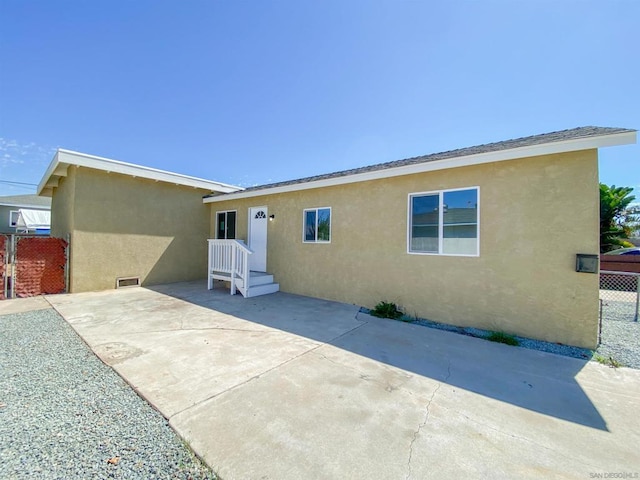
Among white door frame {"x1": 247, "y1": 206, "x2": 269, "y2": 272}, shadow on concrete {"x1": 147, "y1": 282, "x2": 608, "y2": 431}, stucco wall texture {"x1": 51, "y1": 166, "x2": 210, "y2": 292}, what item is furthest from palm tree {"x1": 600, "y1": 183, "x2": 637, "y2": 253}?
stucco wall texture {"x1": 51, "y1": 166, "x2": 210, "y2": 292}

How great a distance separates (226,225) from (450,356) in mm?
8941

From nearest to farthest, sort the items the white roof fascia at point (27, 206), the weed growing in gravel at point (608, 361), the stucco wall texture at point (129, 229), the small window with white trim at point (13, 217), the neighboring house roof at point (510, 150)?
1. the weed growing in gravel at point (608, 361)
2. the neighboring house roof at point (510, 150)
3. the stucco wall texture at point (129, 229)
4. the white roof fascia at point (27, 206)
5. the small window with white trim at point (13, 217)

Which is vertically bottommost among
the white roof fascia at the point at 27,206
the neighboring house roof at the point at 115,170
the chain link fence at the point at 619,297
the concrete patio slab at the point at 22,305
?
the concrete patio slab at the point at 22,305

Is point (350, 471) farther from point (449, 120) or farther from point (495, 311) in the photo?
point (449, 120)

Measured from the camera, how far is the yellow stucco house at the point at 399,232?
4.25 meters

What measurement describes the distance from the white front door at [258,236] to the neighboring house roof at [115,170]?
257 cm

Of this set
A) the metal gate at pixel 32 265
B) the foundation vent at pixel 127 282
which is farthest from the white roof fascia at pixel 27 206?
the foundation vent at pixel 127 282

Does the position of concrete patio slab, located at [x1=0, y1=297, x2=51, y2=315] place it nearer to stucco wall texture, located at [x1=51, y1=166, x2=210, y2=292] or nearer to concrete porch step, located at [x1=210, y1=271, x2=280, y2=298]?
stucco wall texture, located at [x1=51, y1=166, x2=210, y2=292]

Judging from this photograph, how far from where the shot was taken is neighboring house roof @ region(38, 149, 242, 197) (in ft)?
23.7

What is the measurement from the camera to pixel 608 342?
4418 millimetres

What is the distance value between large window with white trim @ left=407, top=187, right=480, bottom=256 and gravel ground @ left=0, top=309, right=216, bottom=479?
516 cm

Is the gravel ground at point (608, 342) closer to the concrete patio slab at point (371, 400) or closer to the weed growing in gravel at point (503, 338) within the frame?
the weed growing in gravel at point (503, 338)

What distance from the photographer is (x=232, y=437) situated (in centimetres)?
209

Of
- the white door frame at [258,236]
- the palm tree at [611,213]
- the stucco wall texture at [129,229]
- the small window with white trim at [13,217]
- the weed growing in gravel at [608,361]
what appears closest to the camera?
the weed growing in gravel at [608,361]
